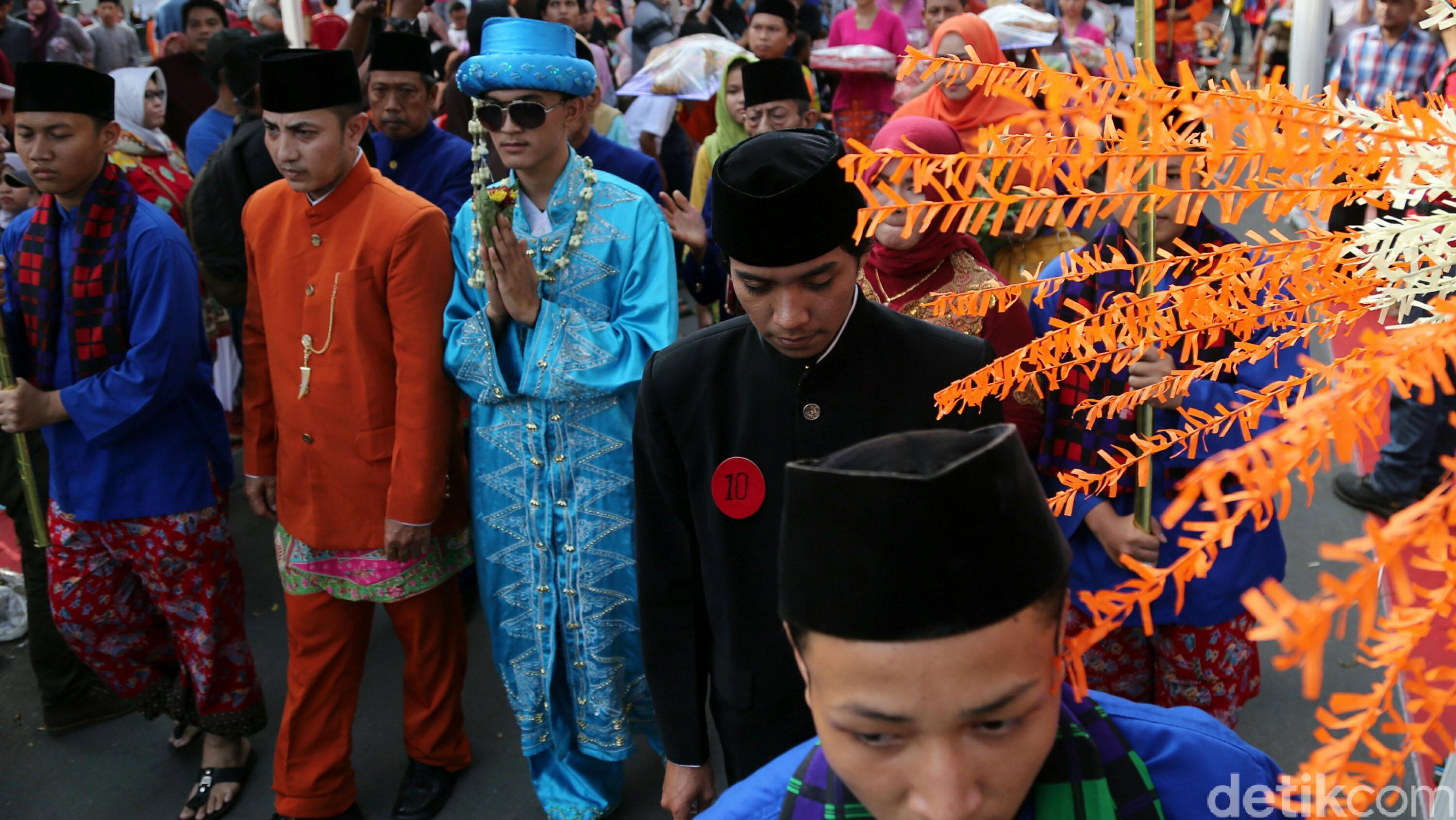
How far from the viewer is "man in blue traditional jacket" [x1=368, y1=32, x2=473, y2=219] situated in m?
3.93

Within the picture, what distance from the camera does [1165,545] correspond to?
220 centimetres

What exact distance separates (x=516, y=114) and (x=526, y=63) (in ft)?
0.45

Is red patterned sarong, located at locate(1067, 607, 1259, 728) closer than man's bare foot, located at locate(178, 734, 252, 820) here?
Yes

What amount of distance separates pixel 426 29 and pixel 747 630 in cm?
726

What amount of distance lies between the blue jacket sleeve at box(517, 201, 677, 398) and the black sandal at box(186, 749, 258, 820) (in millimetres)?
1478

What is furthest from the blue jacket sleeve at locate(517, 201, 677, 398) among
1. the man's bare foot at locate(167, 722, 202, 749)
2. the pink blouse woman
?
the pink blouse woman

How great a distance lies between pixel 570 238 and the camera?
2.67 m

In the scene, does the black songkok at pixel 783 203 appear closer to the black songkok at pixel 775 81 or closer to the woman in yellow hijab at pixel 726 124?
the black songkok at pixel 775 81

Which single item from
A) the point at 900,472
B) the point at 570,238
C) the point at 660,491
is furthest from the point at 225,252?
the point at 900,472

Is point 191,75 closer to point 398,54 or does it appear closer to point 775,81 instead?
point 398,54

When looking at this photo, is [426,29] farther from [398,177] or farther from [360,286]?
[360,286]

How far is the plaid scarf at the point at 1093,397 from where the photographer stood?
2.10 metres

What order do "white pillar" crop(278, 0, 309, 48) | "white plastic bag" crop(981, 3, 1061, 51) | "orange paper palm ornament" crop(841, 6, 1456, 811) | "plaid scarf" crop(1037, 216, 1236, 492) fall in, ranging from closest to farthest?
"orange paper palm ornament" crop(841, 6, 1456, 811) < "plaid scarf" crop(1037, 216, 1236, 492) < "white pillar" crop(278, 0, 309, 48) < "white plastic bag" crop(981, 3, 1061, 51)

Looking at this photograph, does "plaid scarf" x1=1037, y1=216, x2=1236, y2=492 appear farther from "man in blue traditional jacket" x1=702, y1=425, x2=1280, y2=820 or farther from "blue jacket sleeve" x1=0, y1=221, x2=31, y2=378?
"blue jacket sleeve" x1=0, y1=221, x2=31, y2=378
